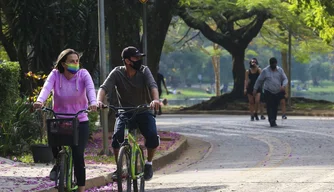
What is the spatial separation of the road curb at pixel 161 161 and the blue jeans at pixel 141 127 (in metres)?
1.14

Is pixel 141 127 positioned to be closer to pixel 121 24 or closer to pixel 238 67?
pixel 121 24

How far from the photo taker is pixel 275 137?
1895 cm

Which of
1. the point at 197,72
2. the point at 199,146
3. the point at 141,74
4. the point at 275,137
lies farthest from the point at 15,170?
the point at 197,72

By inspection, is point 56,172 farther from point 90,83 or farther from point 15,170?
point 15,170

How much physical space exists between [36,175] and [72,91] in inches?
115

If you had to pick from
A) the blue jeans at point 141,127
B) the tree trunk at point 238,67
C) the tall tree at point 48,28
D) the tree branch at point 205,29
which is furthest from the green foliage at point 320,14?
the blue jeans at point 141,127

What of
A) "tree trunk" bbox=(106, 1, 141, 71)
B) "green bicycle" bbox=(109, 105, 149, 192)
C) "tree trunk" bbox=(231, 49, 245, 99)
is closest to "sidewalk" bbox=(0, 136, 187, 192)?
"green bicycle" bbox=(109, 105, 149, 192)

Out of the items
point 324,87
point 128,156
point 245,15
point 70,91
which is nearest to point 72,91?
point 70,91

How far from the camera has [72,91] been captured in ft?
29.6

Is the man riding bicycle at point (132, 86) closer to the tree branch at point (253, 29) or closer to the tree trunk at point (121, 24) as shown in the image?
the tree trunk at point (121, 24)

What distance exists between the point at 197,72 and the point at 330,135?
109m

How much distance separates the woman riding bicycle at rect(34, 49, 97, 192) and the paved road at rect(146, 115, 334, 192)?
6.59 ft

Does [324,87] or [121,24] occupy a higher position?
[121,24]

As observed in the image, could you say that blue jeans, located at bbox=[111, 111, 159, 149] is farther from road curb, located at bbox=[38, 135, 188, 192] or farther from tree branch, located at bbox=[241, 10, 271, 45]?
tree branch, located at bbox=[241, 10, 271, 45]
